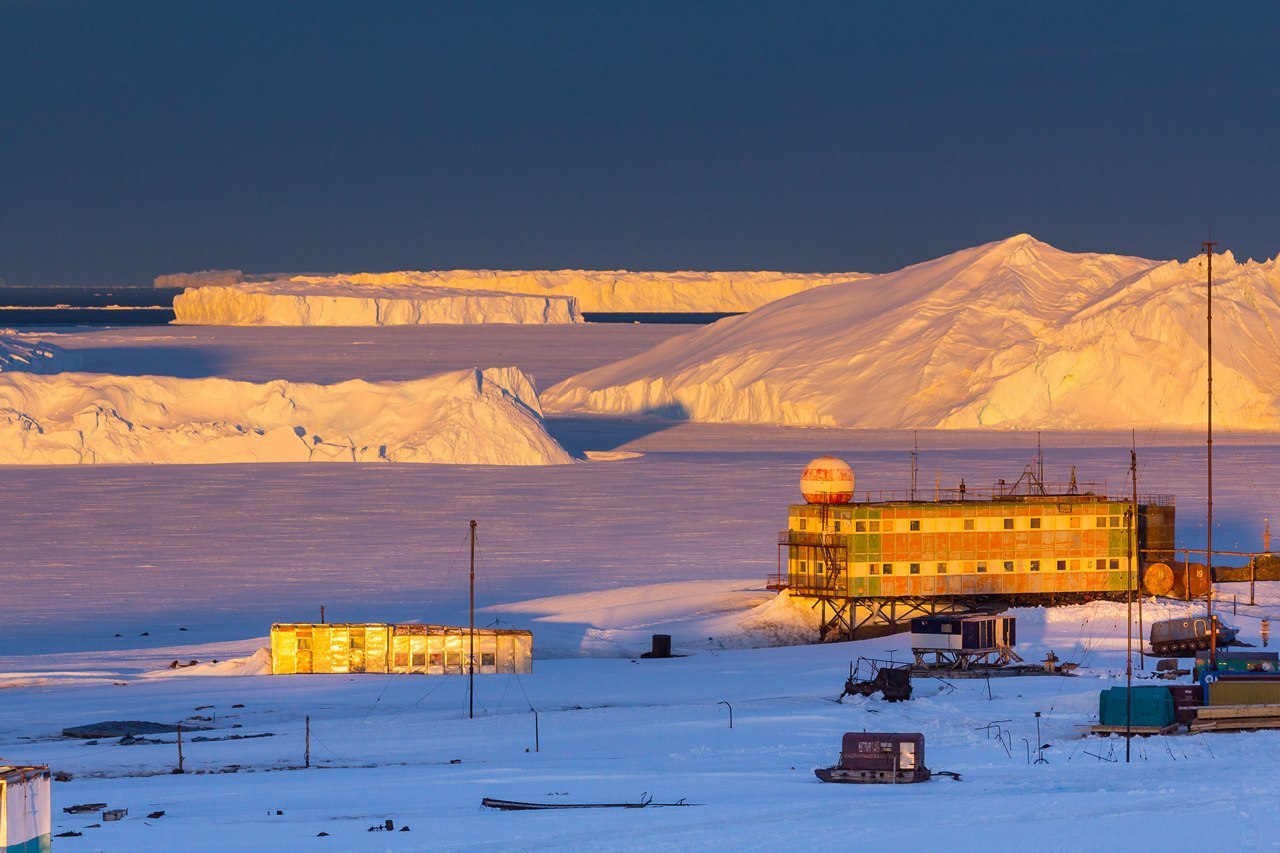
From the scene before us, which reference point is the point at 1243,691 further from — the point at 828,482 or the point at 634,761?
the point at 828,482

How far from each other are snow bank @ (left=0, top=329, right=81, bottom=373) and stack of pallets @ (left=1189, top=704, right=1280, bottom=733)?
6141 cm

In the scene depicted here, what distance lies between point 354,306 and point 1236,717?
142 m

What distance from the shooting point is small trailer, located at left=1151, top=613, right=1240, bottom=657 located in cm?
2889

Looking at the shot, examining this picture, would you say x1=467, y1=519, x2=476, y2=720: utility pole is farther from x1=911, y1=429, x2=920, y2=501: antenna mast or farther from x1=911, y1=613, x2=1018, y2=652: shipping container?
x1=911, y1=429, x2=920, y2=501: antenna mast

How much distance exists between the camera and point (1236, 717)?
22.3 m

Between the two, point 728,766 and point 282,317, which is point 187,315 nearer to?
point 282,317

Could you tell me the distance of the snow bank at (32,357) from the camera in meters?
77.8

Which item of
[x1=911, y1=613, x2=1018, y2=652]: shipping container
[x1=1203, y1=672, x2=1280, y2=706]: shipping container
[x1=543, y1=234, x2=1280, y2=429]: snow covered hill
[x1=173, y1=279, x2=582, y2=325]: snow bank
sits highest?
[x1=173, y1=279, x2=582, y2=325]: snow bank

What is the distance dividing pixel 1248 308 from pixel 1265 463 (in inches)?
962

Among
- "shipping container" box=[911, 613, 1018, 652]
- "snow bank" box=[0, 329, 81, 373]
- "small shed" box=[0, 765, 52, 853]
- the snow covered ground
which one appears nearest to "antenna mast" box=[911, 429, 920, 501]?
the snow covered ground

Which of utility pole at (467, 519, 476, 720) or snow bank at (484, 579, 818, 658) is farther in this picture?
snow bank at (484, 579, 818, 658)

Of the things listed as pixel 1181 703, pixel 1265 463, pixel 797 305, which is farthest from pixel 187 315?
pixel 1181 703

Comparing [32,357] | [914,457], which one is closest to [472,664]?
[914,457]

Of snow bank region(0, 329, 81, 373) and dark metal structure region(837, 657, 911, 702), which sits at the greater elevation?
snow bank region(0, 329, 81, 373)
